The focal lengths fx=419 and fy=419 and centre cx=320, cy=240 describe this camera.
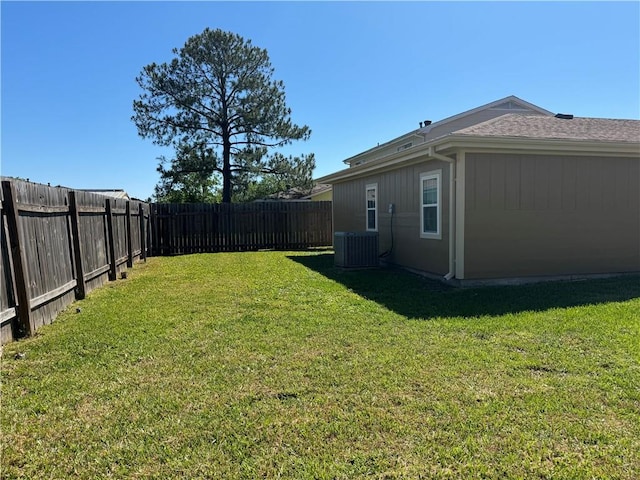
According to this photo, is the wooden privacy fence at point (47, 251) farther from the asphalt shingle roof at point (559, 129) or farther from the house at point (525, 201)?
the asphalt shingle roof at point (559, 129)

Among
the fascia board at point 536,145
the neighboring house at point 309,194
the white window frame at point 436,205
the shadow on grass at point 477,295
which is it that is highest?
the neighboring house at point 309,194

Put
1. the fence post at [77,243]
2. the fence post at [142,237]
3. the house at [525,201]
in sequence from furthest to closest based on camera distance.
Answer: the fence post at [142,237], the house at [525,201], the fence post at [77,243]

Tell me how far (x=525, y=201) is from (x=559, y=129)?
194cm

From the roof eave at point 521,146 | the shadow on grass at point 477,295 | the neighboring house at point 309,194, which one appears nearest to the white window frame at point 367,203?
the roof eave at point 521,146

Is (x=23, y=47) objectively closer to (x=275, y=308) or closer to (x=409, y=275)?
(x=275, y=308)

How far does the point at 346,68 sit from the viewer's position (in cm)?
1449

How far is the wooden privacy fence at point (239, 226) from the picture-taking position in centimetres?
1544

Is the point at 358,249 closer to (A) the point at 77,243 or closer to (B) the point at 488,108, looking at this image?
(A) the point at 77,243

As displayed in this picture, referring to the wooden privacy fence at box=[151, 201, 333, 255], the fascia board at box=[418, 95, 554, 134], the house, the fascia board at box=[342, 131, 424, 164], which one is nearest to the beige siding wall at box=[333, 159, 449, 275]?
the house

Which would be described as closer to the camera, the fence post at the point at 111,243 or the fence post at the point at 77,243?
the fence post at the point at 77,243

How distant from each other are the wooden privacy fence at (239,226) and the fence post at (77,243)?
29.0 feet

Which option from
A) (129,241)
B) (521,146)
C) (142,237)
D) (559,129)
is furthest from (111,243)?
(559,129)

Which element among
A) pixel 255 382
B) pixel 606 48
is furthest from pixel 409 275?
pixel 606 48

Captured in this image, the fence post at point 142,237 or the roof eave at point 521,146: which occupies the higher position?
the roof eave at point 521,146
